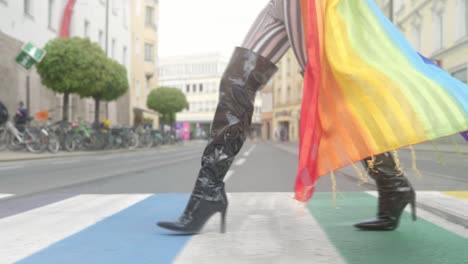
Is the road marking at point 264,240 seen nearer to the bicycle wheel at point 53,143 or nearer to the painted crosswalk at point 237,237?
the painted crosswalk at point 237,237

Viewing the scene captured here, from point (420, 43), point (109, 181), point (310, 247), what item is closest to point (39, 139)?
point (109, 181)

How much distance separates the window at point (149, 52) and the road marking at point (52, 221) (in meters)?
41.8

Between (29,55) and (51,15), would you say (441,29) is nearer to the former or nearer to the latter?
(29,55)

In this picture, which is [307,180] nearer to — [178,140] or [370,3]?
[370,3]

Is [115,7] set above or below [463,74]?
above

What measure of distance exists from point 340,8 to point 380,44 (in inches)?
9.9

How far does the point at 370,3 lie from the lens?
243 cm

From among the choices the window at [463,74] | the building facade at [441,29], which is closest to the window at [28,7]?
the building facade at [441,29]

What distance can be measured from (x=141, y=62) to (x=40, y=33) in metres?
21.4

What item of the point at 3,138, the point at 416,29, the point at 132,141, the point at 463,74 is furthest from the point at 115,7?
the point at 463,74

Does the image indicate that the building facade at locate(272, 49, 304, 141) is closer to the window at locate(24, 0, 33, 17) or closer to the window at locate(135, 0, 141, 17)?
the window at locate(135, 0, 141, 17)

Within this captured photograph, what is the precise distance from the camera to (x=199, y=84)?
9712 centimetres

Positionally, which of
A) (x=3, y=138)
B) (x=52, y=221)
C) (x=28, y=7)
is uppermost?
(x=28, y=7)

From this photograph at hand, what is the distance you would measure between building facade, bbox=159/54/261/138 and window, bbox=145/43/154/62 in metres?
44.9
